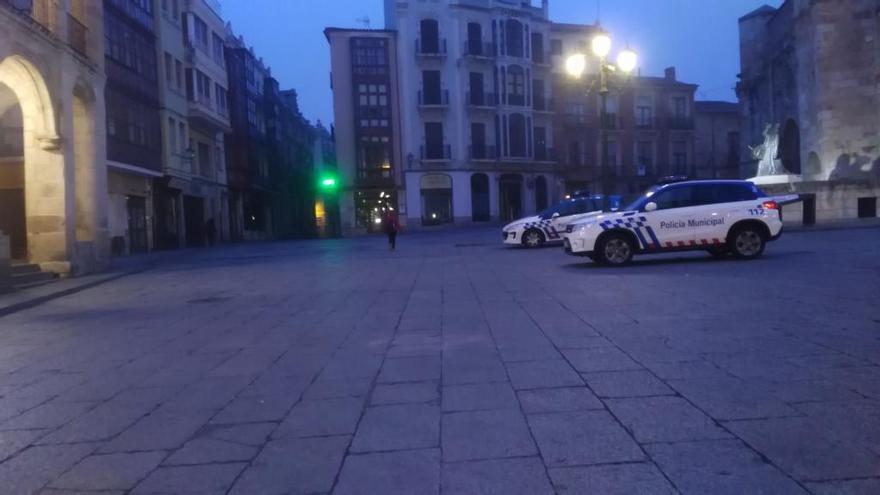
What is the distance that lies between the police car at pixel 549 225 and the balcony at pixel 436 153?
2903 centimetres

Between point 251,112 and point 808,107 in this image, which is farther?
point 251,112

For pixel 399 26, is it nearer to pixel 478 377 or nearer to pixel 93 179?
pixel 93 179

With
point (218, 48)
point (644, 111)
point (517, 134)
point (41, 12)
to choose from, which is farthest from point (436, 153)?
point (41, 12)

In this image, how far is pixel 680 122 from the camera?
209 ft

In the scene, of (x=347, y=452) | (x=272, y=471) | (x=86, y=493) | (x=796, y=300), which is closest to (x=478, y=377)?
(x=347, y=452)

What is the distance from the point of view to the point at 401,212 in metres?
53.4

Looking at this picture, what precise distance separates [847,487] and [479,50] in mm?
52939

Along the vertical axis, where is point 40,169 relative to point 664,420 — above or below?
above

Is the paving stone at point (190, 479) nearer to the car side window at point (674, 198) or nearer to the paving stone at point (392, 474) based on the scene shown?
the paving stone at point (392, 474)

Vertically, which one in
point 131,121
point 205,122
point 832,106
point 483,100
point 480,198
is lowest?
point 480,198

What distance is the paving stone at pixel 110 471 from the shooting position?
3.92 meters

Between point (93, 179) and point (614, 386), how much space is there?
59.1 feet

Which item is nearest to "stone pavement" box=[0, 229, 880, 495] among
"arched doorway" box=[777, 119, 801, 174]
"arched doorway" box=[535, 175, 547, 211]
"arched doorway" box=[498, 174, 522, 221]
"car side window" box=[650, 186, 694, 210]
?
"car side window" box=[650, 186, 694, 210]

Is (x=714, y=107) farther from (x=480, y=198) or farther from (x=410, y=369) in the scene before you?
(x=410, y=369)
